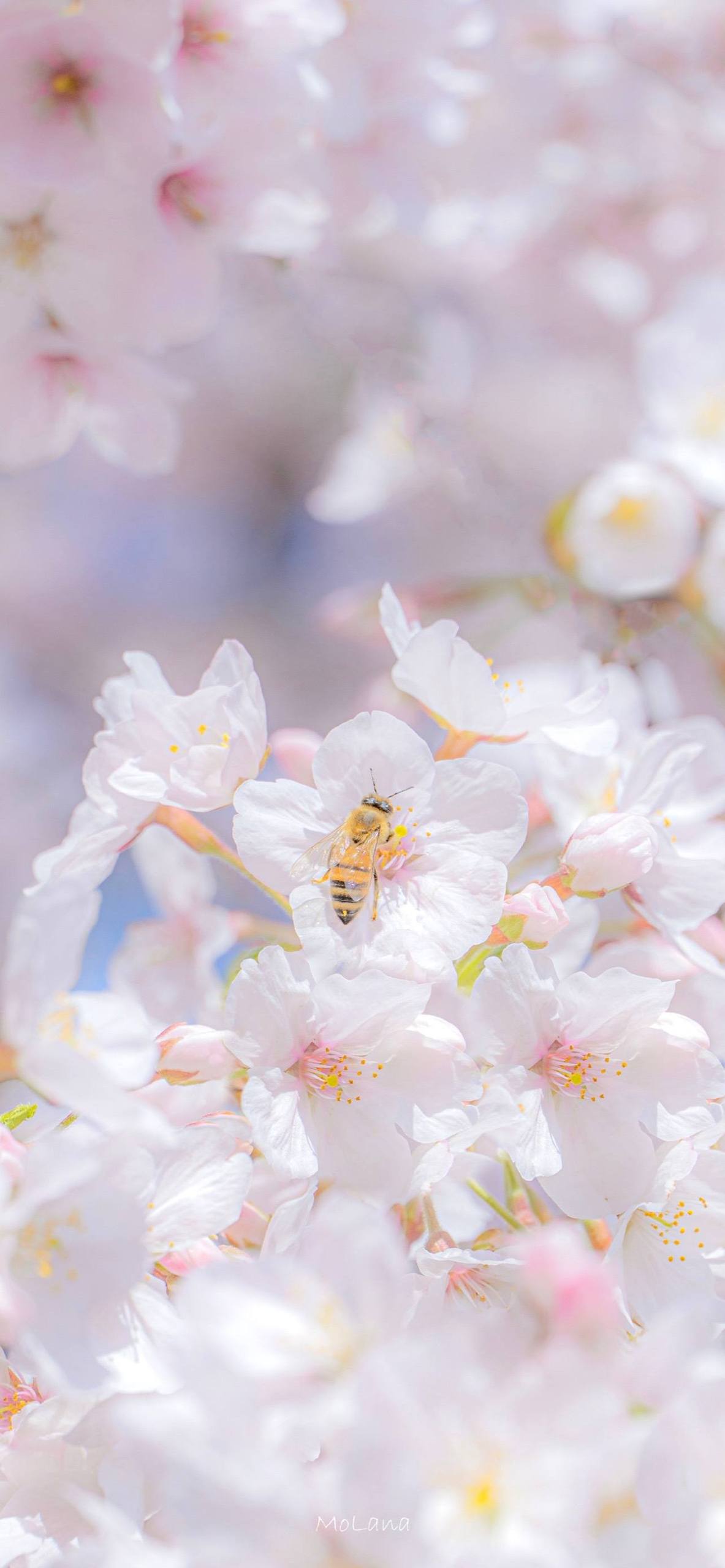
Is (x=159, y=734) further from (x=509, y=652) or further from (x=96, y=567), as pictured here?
(x=96, y=567)

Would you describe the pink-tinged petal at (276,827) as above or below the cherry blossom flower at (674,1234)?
above

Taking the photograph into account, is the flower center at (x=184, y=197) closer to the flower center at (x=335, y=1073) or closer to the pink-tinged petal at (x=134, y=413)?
the pink-tinged petal at (x=134, y=413)

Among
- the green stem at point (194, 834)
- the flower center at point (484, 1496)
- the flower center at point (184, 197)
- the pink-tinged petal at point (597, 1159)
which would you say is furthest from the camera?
the flower center at point (184, 197)

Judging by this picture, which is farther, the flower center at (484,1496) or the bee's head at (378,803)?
the bee's head at (378,803)

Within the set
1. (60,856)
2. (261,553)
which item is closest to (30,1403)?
(60,856)

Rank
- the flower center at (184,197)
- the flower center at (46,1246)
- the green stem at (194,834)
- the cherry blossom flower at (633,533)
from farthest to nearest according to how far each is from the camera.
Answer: the cherry blossom flower at (633,533) < the flower center at (184,197) < the green stem at (194,834) < the flower center at (46,1246)

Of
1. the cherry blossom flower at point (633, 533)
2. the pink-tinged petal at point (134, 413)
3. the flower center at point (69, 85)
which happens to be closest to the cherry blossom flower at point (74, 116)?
the flower center at point (69, 85)
